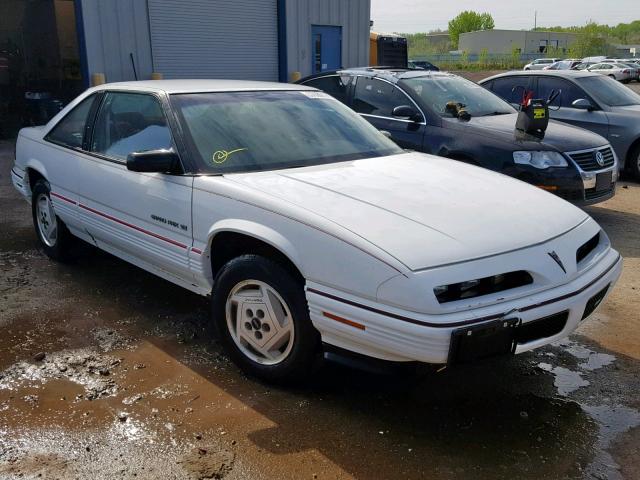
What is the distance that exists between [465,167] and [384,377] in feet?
5.64

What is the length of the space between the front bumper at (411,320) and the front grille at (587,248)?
0.55ft

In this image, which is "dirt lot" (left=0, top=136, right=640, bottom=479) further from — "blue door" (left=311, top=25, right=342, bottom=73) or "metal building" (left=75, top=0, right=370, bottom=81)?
"blue door" (left=311, top=25, right=342, bottom=73)

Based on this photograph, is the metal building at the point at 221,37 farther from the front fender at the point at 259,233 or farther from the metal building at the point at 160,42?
the front fender at the point at 259,233

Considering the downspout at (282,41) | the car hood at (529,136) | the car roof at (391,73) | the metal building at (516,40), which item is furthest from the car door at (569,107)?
the metal building at (516,40)

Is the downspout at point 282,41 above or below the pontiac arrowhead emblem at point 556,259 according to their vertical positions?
above

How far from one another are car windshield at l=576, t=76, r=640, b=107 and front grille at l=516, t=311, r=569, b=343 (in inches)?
277

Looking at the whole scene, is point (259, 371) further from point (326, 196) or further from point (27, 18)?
point (27, 18)

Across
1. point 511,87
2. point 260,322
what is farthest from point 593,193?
point 260,322

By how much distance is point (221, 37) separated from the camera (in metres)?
14.4

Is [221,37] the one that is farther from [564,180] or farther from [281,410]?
[281,410]

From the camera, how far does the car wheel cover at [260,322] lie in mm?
3094

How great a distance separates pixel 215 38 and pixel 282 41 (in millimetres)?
1865

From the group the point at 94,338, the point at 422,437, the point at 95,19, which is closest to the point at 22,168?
the point at 94,338

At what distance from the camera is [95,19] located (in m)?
11.8
